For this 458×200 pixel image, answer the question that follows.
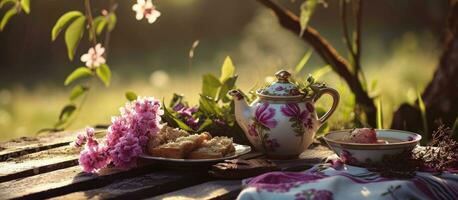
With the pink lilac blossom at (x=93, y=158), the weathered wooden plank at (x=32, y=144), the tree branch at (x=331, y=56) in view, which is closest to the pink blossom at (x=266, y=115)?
the pink lilac blossom at (x=93, y=158)

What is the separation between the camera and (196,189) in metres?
1.70

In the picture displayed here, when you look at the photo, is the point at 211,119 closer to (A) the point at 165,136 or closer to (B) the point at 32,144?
(A) the point at 165,136

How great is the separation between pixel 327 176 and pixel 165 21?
418 centimetres

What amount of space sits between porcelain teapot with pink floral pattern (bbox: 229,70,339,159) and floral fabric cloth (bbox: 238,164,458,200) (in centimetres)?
26

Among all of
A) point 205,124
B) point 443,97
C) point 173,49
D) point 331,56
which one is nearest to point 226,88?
point 205,124

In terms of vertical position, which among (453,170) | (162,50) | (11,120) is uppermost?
(162,50)

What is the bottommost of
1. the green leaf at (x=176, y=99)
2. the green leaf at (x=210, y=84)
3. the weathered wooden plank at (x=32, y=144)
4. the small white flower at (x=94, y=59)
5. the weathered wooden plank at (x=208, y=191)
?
the weathered wooden plank at (x=208, y=191)

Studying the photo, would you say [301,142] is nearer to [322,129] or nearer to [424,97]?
[322,129]

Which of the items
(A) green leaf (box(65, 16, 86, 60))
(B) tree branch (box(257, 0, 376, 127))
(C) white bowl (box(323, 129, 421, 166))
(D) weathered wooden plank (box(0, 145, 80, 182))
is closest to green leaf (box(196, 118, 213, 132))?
(D) weathered wooden plank (box(0, 145, 80, 182))

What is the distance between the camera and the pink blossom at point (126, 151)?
6.07 ft

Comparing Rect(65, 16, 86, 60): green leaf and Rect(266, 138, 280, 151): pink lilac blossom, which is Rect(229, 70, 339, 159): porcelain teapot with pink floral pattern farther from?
Rect(65, 16, 86, 60): green leaf

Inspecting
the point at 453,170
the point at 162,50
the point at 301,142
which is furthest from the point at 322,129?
the point at 162,50

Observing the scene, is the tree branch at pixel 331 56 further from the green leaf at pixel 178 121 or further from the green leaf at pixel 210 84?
the green leaf at pixel 178 121

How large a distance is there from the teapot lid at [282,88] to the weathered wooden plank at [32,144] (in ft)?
2.31
